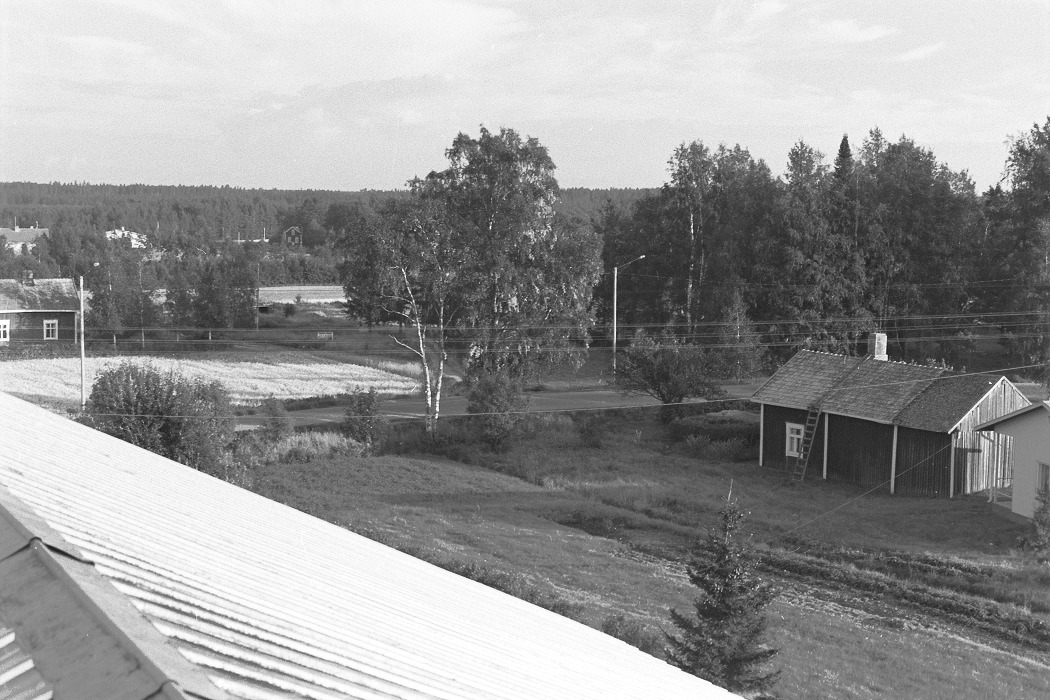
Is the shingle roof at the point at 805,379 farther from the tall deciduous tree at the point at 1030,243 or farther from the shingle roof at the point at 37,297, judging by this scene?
the shingle roof at the point at 37,297

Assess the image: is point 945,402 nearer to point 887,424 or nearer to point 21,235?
point 887,424

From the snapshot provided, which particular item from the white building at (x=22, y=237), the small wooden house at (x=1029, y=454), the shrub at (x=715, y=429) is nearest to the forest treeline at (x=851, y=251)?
the shrub at (x=715, y=429)

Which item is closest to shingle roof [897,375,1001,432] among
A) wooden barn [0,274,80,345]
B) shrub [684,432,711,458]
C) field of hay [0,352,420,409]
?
shrub [684,432,711,458]

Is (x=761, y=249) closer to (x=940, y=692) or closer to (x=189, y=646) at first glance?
(x=940, y=692)

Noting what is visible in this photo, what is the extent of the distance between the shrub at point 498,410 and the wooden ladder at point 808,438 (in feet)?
31.5

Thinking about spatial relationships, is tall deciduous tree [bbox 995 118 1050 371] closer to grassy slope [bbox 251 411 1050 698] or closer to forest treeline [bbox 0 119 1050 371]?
forest treeline [bbox 0 119 1050 371]

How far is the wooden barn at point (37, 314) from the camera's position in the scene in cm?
6444

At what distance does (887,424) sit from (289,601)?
1025 inches

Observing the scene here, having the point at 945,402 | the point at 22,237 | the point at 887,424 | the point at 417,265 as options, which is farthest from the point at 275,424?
the point at 22,237

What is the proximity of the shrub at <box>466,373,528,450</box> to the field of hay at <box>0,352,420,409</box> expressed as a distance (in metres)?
11.3

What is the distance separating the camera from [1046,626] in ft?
54.4

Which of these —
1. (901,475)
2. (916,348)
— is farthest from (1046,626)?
(916,348)

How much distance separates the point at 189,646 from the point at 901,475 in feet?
90.2

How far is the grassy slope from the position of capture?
14.6 meters
